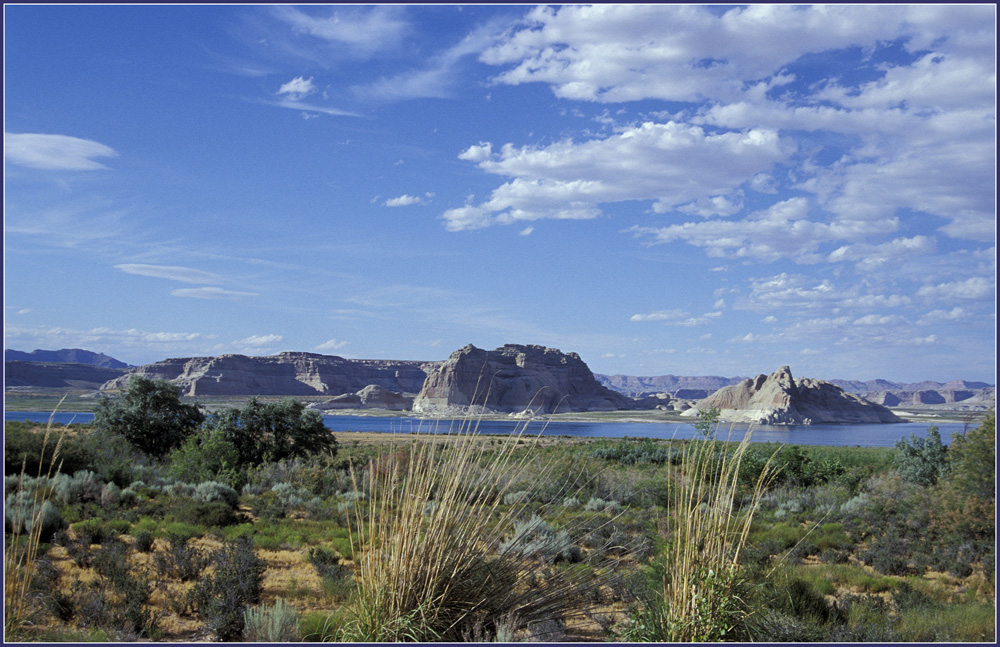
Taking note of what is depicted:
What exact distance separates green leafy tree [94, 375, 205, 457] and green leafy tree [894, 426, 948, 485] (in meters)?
22.6

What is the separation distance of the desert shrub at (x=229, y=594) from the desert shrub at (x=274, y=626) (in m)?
0.47

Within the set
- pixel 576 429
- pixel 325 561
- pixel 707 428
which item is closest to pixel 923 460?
pixel 707 428

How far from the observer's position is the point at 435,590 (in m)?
4.04

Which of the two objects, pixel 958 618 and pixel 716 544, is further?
pixel 958 618

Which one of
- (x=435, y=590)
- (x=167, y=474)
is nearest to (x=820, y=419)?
(x=167, y=474)

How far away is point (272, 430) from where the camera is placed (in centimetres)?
2255

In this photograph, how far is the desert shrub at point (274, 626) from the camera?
488 centimetres

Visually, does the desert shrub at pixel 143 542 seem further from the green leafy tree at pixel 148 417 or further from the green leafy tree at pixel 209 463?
the green leafy tree at pixel 148 417

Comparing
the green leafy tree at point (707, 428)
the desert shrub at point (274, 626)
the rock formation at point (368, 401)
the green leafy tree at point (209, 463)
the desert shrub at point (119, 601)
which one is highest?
the green leafy tree at point (707, 428)

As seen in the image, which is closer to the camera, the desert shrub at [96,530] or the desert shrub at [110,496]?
the desert shrub at [96,530]

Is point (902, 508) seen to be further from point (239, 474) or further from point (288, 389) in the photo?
point (288, 389)

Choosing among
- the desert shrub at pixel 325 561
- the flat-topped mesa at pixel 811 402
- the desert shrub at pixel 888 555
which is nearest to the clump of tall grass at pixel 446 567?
the desert shrub at pixel 325 561

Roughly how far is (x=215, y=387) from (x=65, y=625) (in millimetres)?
73544

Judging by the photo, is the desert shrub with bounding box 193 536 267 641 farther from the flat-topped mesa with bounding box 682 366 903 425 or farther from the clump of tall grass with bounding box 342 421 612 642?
the flat-topped mesa with bounding box 682 366 903 425
